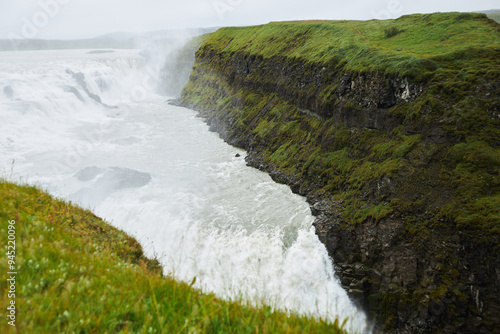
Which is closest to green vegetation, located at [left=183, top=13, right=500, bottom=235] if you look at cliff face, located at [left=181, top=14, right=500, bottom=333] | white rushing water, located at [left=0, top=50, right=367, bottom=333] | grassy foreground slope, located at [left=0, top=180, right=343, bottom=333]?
cliff face, located at [left=181, top=14, right=500, bottom=333]

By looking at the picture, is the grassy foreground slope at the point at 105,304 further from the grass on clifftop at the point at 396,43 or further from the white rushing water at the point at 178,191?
the grass on clifftop at the point at 396,43

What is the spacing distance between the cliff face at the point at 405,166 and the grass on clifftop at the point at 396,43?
0.17 metres

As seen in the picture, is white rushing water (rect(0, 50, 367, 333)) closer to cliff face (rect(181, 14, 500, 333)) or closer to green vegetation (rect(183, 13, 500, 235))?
cliff face (rect(181, 14, 500, 333))

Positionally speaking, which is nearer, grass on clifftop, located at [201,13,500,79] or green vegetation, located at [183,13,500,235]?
green vegetation, located at [183,13,500,235]

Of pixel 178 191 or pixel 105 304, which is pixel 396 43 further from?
pixel 105 304

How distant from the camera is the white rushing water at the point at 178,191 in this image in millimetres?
17711

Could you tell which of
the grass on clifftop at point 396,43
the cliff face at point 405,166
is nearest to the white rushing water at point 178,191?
the cliff face at point 405,166

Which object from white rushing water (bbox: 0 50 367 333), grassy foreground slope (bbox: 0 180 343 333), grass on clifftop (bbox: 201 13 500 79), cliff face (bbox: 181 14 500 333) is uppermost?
grass on clifftop (bbox: 201 13 500 79)

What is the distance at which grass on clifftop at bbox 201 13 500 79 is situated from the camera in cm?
2188

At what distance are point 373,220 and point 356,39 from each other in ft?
77.8

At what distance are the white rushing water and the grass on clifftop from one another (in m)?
13.3

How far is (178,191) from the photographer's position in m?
27.9

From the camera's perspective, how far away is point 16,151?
37.4 meters

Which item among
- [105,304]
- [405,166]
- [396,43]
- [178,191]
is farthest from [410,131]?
[105,304]
